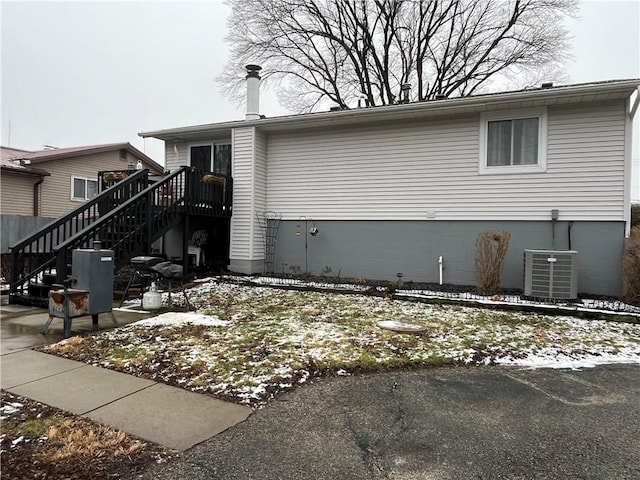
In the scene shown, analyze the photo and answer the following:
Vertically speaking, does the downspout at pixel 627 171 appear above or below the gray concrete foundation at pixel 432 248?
above

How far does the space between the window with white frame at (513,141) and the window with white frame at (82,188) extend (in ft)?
56.1

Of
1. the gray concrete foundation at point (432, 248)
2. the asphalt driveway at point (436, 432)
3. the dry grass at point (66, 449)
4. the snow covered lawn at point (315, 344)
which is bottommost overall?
the asphalt driveway at point (436, 432)

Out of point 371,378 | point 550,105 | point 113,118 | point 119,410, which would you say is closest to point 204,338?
point 119,410

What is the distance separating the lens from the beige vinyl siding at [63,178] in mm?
17172

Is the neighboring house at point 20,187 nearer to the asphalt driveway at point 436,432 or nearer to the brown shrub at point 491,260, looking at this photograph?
the brown shrub at point 491,260

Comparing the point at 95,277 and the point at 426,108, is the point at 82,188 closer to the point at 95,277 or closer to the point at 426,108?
the point at 95,277

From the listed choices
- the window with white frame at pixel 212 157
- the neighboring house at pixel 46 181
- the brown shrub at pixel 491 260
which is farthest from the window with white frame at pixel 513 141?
the neighboring house at pixel 46 181

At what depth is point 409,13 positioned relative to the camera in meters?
19.7

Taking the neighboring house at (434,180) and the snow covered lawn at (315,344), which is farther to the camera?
the neighboring house at (434,180)

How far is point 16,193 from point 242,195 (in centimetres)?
1162

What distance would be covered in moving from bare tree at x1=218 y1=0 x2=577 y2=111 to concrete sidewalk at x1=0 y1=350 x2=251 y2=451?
19211 millimetres

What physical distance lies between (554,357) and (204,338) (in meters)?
4.05

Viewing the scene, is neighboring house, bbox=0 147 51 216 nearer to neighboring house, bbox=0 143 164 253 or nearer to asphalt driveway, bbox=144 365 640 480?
neighboring house, bbox=0 143 164 253

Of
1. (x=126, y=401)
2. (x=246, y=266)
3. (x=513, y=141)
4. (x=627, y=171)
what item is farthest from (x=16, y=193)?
(x=627, y=171)
